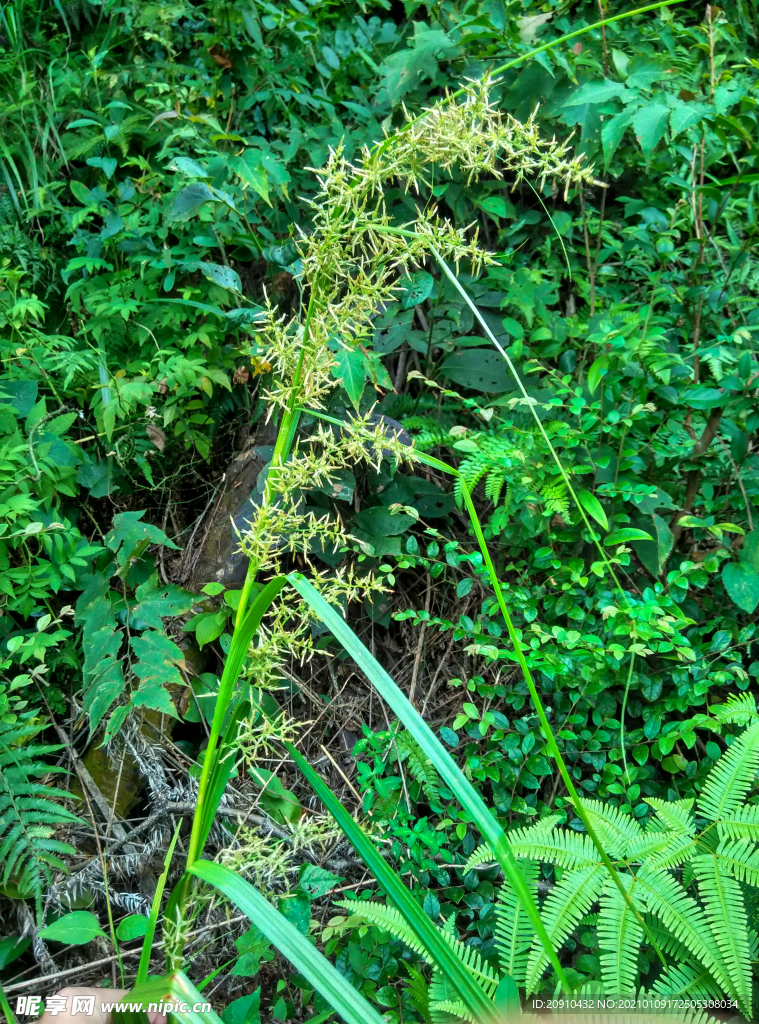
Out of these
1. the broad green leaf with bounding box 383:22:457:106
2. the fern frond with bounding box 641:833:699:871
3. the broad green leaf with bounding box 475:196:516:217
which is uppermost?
the broad green leaf with bounding box 383:22:457:106

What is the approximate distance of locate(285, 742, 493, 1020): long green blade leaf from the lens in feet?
2.53

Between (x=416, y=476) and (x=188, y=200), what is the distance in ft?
3.35

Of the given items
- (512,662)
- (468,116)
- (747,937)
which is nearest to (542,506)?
(512,662)

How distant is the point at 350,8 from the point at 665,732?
111 inches

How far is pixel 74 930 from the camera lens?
4.45 ft

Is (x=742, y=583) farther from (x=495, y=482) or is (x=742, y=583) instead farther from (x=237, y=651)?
(x=237, y=651)

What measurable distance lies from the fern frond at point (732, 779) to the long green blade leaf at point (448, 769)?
754mm

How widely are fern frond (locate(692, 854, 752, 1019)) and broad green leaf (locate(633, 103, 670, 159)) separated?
1.58m

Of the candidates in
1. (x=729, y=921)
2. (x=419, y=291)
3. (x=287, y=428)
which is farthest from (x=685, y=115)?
(x=729, y=921)

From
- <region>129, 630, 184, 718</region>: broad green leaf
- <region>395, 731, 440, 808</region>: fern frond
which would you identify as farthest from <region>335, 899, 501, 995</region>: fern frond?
<region>129, 630, 184, 718</region>: broad green leaf

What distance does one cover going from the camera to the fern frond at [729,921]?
3.98ft

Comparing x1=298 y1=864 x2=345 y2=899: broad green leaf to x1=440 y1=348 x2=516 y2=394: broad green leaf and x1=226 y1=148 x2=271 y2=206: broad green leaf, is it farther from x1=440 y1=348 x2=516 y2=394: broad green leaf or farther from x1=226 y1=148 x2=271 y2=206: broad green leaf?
x1=226 y1=148 x2=271 y2=206: broad green leaf

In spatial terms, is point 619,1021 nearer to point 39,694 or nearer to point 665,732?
point 665,732

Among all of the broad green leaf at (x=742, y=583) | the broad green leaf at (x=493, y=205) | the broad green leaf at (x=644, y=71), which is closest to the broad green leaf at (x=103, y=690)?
the broad green leaf at (x=742, y=583)
